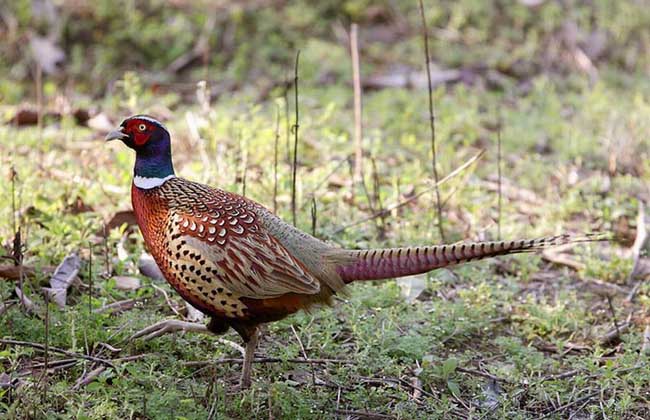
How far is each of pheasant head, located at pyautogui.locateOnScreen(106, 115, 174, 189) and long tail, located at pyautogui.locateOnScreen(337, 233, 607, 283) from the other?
939 millimetres

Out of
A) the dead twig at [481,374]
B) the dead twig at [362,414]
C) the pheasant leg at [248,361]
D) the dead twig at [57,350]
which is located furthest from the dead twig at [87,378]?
the dead twig at [481,374]

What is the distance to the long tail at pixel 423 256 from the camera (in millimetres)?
3523

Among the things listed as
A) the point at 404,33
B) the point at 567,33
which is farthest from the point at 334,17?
the point at 567,33

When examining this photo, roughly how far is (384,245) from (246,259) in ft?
5.72

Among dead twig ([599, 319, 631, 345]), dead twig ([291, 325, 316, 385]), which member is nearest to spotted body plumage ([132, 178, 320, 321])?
dead twig ([291, 325, 316, 385])

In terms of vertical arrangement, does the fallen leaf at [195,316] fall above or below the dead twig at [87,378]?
below

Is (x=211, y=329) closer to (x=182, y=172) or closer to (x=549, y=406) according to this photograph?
(x=549, y=406)

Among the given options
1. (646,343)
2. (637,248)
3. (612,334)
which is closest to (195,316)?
(612,334)

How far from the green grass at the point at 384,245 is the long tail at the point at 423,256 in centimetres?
20

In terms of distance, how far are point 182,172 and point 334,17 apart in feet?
12.9

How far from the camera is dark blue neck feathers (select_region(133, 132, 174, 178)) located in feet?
13.5

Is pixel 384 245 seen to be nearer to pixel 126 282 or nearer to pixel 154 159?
pixel 126 282

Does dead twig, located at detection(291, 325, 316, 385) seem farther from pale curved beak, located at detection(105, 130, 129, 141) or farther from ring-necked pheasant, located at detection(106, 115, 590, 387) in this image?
pale curved beak, located at detection(105, 130, 129, 141)

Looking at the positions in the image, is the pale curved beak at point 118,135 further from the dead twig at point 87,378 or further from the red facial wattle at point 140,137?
the dead twig at point 87,378
